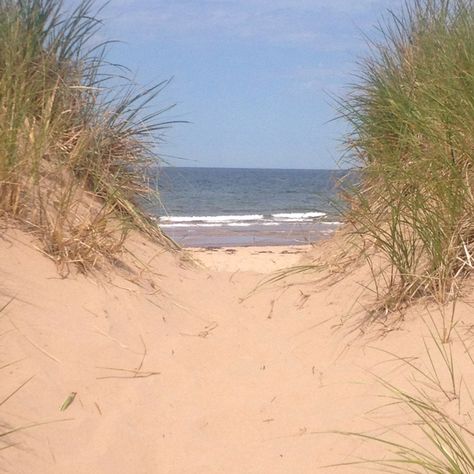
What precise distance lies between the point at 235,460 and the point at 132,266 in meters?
2.25

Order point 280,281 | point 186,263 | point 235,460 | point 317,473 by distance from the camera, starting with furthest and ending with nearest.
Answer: point 186,263 < point 280,281 < point 235,460 < point 317,473

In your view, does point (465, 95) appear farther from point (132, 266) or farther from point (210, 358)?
point (132, 266)

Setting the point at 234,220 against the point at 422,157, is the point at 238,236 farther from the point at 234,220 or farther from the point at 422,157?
the point at 422,157

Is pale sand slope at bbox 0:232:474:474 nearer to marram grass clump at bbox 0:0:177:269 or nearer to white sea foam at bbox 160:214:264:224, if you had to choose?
marram grass clump at bbox 0:0:177:269

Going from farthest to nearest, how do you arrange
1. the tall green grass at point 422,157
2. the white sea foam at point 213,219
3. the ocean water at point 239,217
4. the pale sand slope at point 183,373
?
1. the white sea foam at point 213,219
2. the ocean water at point 239,217
3. the tall green grass at point 422,157
4. the pale sand slope at point 183,373

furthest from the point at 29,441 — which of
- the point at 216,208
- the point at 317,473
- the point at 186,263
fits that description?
the point at 216,208

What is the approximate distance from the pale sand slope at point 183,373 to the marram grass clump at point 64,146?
0.26m

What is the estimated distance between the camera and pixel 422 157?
4.79m

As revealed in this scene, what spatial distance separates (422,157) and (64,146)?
8.20ft

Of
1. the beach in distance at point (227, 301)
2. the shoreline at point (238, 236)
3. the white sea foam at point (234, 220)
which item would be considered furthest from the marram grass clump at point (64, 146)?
the white sea foam at point (234, 220)

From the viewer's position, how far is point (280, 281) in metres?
5.82

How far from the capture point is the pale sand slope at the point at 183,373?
339 cm

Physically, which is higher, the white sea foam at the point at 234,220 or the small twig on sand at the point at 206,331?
the small twig on sand at the point at 206,331

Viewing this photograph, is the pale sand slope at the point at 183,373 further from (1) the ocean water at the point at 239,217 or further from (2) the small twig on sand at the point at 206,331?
(1) the ocean water at the point at 239,217
